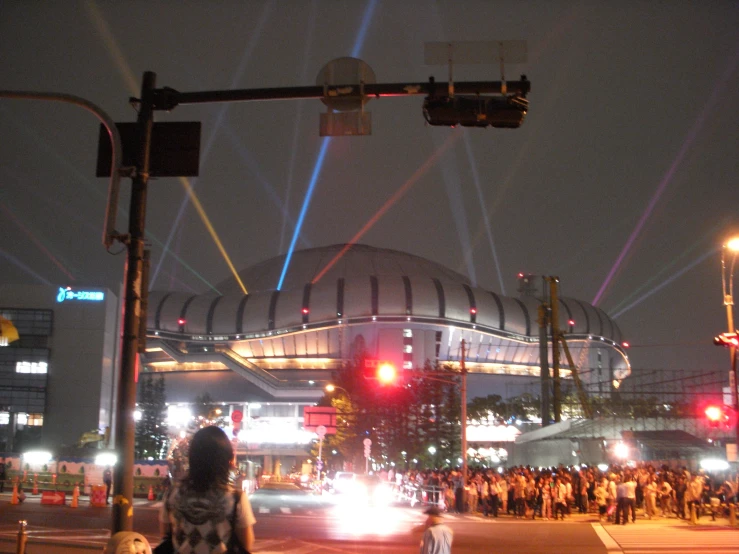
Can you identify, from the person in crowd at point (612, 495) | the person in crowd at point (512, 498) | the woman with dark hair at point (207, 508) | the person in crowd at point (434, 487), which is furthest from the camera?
the person in crowd at point (434, 487)

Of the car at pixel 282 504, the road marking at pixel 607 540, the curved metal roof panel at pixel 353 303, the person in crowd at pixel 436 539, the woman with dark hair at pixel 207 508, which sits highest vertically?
the curved metal roof panel at pixel 353 303

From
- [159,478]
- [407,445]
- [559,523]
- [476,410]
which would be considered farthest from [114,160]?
[476,410]

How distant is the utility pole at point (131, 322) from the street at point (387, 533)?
997 centimetres

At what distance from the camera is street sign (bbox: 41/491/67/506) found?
31.3m

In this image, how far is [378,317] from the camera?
103125 mm

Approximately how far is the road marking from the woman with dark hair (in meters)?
16.5

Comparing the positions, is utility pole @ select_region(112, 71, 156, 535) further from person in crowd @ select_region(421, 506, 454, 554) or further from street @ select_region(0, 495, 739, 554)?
street @ select_region(0, 495, 739, 554)

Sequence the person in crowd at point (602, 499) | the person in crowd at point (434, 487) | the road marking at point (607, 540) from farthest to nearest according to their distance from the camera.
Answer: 1. the person in crowd at point (434, 487)
2. the person in crowd at point (602, 499)
3. the road marking at point (607, 540)

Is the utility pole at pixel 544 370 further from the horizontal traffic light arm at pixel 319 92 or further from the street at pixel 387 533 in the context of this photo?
the horizontal traffic light arm at pixel 319 92

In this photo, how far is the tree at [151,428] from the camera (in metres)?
75.8

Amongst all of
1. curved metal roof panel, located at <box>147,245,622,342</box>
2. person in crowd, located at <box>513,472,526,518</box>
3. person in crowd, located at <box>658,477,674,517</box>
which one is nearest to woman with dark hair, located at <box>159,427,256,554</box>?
person in crowd, located at <box>513,472,526,518</box>

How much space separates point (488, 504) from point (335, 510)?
244 inches

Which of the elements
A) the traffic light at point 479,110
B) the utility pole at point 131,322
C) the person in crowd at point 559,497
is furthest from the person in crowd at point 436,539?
the person in crowd at point 559,497

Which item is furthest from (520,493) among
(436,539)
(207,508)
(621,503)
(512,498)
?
(207,508)
